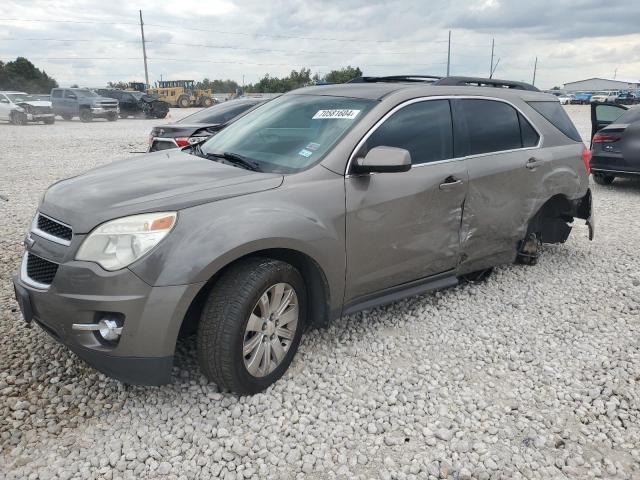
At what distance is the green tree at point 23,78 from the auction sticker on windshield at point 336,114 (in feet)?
217

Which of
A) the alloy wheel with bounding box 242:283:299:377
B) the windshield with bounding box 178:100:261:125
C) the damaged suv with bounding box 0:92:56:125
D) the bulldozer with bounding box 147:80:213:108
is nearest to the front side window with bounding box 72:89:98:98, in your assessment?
the damaged suv with bounding box 0:92:56:125

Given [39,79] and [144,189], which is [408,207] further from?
[39,79]

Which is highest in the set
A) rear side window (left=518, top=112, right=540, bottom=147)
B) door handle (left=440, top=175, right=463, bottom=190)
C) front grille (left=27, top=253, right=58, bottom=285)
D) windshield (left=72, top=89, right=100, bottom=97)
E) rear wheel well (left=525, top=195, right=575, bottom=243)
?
windshield (left=72, top=89, right=100, bottom=97)

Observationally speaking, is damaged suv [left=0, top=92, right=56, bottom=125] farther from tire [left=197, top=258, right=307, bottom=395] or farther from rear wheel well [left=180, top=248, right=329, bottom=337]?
tire [left=197, top=258, right=307, bottom=395]

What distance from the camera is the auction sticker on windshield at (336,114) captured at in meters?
3.40

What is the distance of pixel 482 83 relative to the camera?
440cm

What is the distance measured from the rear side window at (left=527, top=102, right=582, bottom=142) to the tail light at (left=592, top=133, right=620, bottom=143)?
4.46m

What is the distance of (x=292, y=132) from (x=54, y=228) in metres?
1.61

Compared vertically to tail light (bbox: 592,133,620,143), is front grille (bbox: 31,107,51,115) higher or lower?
higher

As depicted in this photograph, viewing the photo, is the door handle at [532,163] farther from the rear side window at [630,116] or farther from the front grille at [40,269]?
the rear side window at [630,116]

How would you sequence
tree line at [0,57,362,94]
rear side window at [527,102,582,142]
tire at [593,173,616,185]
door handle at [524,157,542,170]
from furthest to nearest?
tree line at [0,57,362,94] → tire at [593,173,616,185] → rear side window at [527,102,582,142] → door handle at [524,157,542,170]

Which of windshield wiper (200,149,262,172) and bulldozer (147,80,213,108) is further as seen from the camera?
bulldozer (147,80,213,108)

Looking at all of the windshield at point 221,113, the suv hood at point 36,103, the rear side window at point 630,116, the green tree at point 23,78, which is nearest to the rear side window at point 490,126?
the windshield at point 221,113

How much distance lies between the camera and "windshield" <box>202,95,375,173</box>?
324 centimetres
